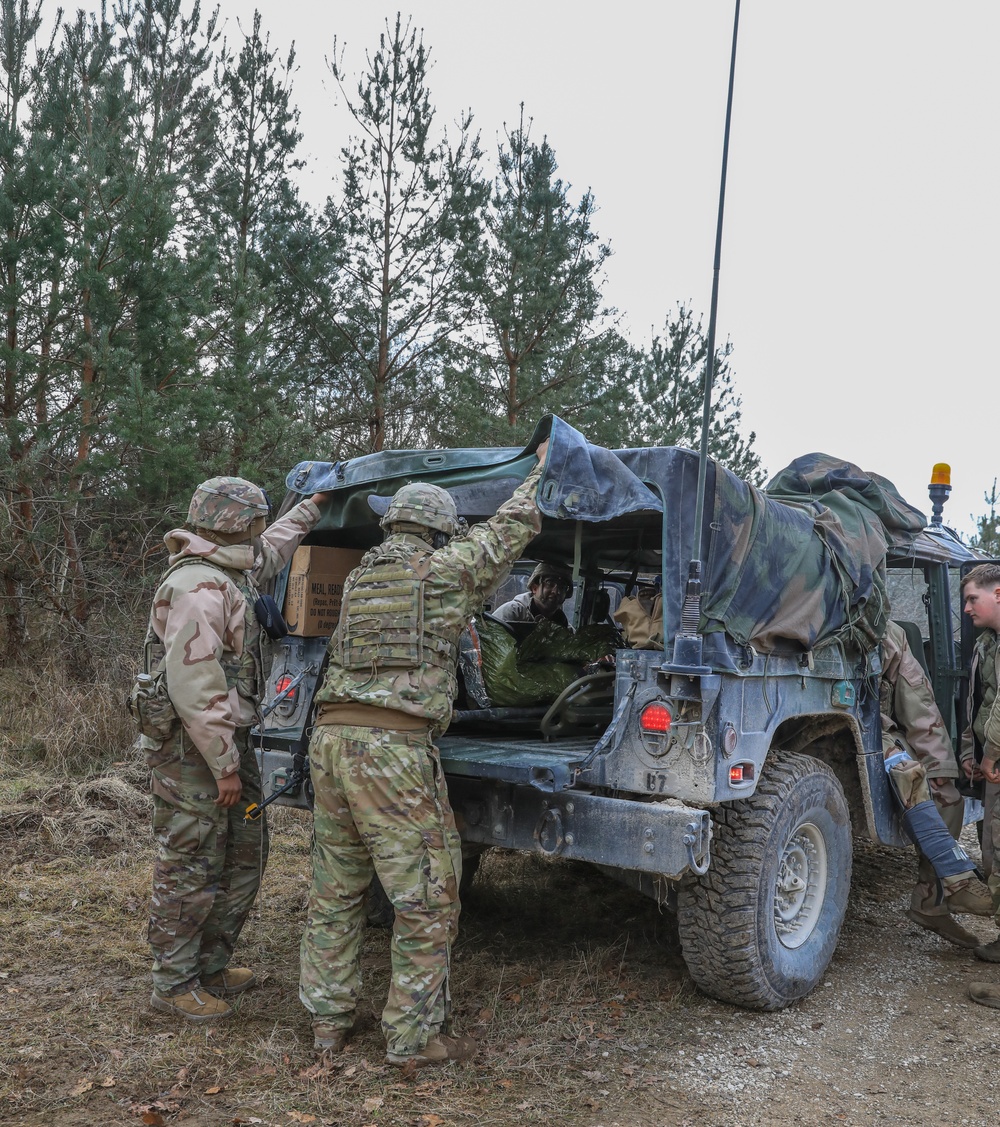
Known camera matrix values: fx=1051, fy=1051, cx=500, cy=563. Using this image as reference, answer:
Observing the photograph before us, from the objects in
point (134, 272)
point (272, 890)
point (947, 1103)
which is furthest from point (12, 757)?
point (947, 1103)

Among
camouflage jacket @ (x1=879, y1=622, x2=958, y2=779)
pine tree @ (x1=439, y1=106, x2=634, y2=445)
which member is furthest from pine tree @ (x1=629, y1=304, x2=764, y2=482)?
camouflage jacket @ (x1=879, y1=622, x2=958, y2=779)

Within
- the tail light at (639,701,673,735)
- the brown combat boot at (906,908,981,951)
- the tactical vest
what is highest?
the tactical vest

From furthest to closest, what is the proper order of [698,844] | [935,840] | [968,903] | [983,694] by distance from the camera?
[983,694], [968,903], [935,840], [698,844]

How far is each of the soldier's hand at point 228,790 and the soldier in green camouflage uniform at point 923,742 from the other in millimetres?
2853

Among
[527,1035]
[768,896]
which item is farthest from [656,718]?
[527,1035]

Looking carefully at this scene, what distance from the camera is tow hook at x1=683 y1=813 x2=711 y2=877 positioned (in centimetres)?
346

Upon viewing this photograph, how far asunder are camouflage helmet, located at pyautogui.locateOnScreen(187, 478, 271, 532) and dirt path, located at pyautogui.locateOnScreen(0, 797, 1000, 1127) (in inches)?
72.0

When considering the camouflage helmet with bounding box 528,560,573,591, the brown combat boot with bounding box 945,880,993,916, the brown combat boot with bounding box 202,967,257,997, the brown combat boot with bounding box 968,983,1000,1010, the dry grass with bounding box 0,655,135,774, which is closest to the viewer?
the brown combat boot with bounding box 202,967,257,997

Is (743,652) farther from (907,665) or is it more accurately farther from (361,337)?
(361,337)

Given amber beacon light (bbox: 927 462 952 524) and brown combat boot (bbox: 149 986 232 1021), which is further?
amber beacon light (bbox: 927 462 952 524)

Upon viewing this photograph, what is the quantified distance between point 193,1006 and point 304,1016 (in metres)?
0.41

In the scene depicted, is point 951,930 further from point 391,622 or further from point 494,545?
point 391,622

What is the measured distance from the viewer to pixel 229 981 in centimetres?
418

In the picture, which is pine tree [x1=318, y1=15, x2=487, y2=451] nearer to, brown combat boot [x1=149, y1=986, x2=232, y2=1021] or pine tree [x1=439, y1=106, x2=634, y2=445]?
pine tree [x1=439, y1=106, x2=634, y2=445]
